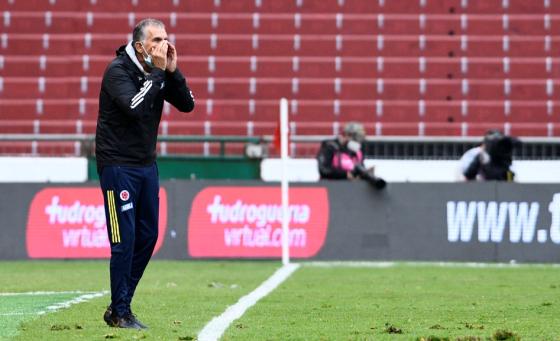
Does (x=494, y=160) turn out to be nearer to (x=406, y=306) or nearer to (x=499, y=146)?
(x=499, y=146)

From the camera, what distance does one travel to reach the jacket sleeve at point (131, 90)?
7480 millimetres

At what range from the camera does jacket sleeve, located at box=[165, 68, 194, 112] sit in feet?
25.7

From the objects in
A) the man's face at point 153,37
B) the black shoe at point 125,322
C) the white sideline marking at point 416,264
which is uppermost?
the man's face at point 153,37

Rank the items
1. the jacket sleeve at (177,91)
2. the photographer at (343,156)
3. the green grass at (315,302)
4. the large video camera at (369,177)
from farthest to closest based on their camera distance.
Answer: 1. the photographer at (343,156)
2. the large video camera at (369,177)
3. the jacket sleeve at (177,91)
4. the green grass at (315,302)

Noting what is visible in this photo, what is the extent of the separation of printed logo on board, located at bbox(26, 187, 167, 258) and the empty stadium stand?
6.45 m

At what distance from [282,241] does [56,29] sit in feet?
32.1

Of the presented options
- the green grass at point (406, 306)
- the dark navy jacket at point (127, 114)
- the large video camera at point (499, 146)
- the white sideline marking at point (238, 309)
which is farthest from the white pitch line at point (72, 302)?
the large video camera at point (499, 146)

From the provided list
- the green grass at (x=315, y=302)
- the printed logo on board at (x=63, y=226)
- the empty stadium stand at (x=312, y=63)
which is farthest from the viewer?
the empty stadium stand at (x=312, y=63)

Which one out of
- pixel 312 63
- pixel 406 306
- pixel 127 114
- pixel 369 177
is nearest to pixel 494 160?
pixel 369 177

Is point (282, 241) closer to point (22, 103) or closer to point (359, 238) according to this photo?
point (359, 238)

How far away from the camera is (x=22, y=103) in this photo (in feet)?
78.0

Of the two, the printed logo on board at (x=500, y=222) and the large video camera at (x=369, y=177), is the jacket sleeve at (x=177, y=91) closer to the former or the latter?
the large video camera at (x=369, y=177)

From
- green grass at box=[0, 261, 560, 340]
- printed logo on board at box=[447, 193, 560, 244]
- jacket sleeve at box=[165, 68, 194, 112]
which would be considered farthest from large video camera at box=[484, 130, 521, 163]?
jacket sleeve at box=[165, 68, 194, 112]

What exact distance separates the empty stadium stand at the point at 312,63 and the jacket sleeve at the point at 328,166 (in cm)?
571
